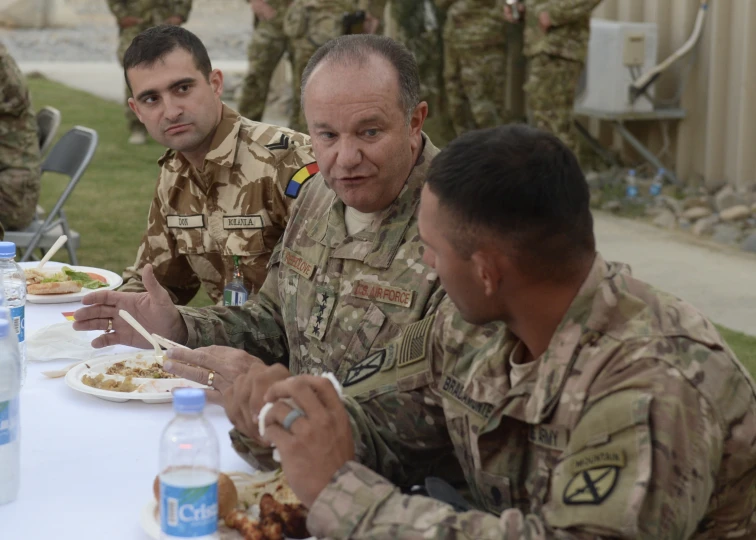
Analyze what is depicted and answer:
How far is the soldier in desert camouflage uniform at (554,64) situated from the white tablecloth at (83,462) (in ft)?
19.1

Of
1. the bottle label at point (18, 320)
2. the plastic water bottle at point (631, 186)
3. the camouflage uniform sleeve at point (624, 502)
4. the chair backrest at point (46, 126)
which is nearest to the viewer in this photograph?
the camouflage uniform sleeve at point (624, 502)

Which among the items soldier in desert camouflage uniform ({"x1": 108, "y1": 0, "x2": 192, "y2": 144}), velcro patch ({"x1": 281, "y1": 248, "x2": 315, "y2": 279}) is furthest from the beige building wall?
velcro patch ({"x1": 281, "y1": 248, "x2": 315, "y2": 279})

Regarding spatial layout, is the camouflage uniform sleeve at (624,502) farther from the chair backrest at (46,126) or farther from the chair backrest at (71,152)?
the chair backrest at (46,126)

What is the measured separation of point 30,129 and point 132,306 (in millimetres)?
3129

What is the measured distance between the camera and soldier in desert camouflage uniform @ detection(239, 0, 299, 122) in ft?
30.3

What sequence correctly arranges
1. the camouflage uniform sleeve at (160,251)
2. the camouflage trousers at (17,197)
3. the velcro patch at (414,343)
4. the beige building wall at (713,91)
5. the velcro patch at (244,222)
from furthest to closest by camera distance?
1. the beige building wall at (713,91)
2. the camouflage trousers at (17,197)
3. the camouflage uniform sleeve at (160,251)
4. the velcro patch at (244,222)
5. the velcro patch at (414,343)

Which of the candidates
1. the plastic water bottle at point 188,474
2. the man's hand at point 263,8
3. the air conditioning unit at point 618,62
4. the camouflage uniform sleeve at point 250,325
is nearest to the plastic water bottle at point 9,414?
the plastic water bottle at point 188,474

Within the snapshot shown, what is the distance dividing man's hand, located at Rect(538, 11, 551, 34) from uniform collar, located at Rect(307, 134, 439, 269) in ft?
17.3

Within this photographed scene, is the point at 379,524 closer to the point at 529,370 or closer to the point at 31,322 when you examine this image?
the point at 529,370

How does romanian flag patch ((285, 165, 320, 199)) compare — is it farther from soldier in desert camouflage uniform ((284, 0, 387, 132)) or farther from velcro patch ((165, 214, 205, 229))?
→ soldier in desert camouflage uniform ((284, 0, 387, 132))

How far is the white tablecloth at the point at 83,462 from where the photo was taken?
66.5 inches

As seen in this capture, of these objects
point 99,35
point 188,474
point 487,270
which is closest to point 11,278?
point 188,474

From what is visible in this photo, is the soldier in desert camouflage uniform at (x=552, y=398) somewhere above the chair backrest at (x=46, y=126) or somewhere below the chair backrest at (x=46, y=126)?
above

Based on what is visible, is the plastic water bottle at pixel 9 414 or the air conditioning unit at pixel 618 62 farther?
the air conditioning unit at pixel 618 62
